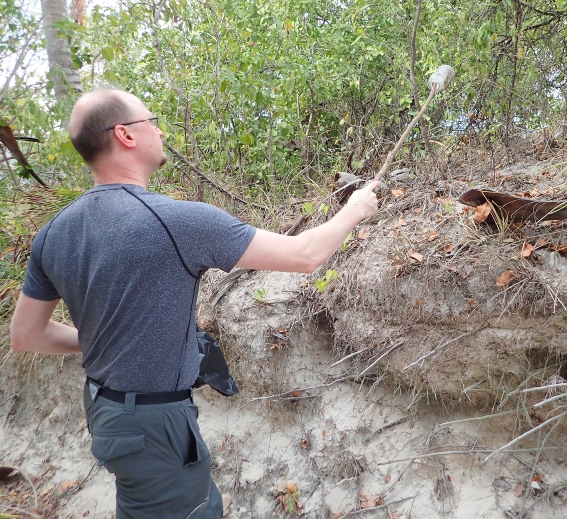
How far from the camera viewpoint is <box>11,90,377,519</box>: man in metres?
1.72

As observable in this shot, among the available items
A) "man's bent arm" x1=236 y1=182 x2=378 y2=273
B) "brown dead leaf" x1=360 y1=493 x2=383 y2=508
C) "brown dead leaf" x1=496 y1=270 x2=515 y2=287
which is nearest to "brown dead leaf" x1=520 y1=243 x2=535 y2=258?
"brown dead leaf" x1=496 y1=270 x2=515 y2=287

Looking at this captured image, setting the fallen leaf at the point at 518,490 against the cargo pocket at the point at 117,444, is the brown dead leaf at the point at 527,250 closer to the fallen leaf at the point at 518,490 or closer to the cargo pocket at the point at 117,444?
the fallen leaf at the point at 518,490

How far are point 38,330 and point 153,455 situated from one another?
696 millimetres

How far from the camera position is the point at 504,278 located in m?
2.82

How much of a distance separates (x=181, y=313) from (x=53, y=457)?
358cm

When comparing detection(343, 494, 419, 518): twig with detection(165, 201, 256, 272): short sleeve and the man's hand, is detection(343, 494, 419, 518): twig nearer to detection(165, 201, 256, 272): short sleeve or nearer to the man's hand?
the man's hand

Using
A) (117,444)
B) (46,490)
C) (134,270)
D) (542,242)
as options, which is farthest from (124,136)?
(46,490)

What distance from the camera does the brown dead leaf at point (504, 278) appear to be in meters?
2.81

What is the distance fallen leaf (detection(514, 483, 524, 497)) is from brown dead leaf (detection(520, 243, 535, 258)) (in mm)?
1260

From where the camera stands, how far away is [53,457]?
463cm

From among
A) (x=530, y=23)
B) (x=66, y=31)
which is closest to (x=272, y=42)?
(x=66, y=31)

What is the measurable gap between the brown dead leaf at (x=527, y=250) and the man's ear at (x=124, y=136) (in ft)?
6.78

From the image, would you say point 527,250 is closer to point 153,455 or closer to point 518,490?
point 518,490

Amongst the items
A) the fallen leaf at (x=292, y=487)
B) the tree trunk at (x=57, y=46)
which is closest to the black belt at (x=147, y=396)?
the fallen leaf at (x=292, y=487)
